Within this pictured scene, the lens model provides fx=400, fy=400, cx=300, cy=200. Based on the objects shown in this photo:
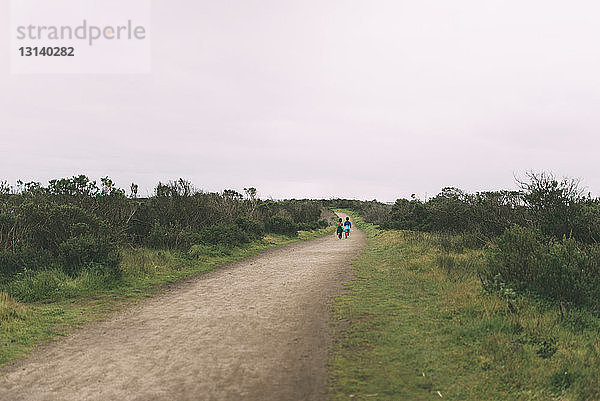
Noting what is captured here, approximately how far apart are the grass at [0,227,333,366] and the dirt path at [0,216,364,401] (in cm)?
49

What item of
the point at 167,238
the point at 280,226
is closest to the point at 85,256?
the point at 167,238

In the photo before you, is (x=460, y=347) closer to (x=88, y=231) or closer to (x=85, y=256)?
(x=85, y=256)

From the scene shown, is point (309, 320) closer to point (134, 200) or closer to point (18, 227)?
point (18, 227)

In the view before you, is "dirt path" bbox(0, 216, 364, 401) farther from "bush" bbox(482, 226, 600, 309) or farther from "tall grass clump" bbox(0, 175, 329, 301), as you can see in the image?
"bush" bbox(482, 226, 600, 309)

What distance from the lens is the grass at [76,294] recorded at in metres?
6.55

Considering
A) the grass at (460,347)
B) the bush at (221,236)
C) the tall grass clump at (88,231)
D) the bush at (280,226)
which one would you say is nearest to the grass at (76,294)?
the tall grass clump at (88,231)

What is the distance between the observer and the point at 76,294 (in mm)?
9172

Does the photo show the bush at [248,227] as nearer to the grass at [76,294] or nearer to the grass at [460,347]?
the grass at [76,294]

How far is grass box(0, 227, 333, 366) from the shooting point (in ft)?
21.5

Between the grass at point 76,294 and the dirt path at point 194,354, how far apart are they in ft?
1.62

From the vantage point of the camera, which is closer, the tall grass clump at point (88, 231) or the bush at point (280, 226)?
the tall grass clump at point (88, 231)

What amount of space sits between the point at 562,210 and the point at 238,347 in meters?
10.7

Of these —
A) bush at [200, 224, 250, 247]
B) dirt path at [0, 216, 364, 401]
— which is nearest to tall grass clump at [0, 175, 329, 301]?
bush at [200, 224, 250, 247]

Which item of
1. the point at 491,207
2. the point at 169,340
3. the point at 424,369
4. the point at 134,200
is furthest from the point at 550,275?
the point at 134,200
